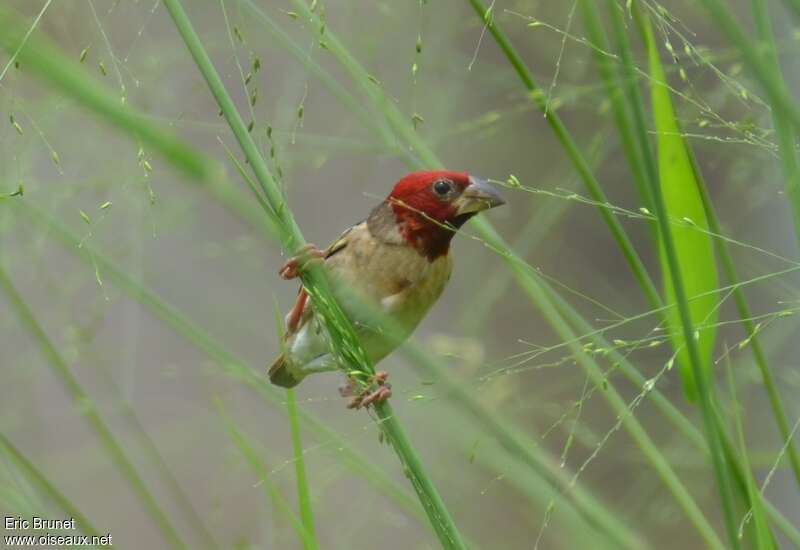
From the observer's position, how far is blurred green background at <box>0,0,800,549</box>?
1.40 meters

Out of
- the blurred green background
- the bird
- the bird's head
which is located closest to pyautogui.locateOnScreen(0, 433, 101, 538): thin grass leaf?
the blurred green background

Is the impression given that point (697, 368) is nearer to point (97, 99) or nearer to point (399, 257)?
point (97, 99)

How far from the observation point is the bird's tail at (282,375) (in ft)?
7.76

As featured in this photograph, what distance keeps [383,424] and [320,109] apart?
2.66m

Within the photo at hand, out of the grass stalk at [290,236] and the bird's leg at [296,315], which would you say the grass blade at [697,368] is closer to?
the grass stalk at [290,236]

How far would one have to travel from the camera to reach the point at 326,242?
3.92 m

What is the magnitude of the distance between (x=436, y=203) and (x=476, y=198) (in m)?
0.11

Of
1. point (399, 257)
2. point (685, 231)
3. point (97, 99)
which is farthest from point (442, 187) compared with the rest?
point (97, 99)

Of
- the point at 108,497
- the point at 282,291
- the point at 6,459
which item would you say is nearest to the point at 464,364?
the point at 6,459

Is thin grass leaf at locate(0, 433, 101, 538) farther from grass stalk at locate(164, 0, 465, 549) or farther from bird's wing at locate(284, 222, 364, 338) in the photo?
bird's wing at locate(284, 222, 364, 338)

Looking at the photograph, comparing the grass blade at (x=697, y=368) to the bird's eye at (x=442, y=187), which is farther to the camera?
the bird's eye at (x=442, y=187)

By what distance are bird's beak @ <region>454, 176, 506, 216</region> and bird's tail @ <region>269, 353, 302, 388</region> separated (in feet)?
1.71

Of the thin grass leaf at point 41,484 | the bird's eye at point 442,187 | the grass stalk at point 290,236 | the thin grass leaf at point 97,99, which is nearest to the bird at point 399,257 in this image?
the bird's eye at point 442,187

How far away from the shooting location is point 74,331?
1891mm
